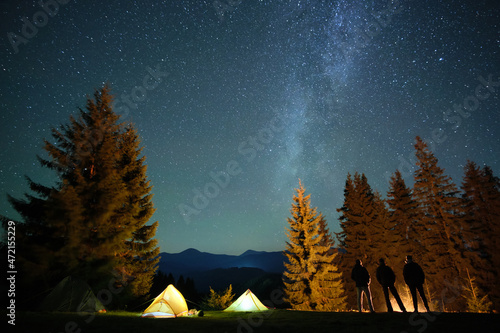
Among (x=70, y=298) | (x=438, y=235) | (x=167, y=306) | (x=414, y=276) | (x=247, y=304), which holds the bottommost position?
(x=247, y=304)

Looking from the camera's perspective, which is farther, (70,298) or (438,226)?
(438,226)

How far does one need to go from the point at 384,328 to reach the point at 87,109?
61.1 ft

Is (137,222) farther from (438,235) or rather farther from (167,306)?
(438,235)

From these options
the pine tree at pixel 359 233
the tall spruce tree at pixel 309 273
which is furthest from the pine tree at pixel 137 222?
the pine tree at pixel 359 233

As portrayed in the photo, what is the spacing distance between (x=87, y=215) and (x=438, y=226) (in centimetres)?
3058

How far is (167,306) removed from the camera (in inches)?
447

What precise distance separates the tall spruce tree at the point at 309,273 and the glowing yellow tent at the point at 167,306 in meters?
11.7

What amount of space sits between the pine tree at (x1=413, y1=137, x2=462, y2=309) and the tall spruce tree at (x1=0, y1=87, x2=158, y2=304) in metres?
26.8

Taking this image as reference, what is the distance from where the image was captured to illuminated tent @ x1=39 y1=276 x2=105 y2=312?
10.2m

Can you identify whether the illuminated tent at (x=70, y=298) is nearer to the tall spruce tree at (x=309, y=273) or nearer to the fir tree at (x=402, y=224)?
the tall spruce tree at (x=309, y=273)

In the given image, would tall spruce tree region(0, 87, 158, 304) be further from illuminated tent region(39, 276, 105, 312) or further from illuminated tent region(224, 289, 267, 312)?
illuminated tent region(224, 289, 267, 312)

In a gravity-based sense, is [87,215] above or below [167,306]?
above

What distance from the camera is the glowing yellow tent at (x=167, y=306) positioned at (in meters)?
11.1

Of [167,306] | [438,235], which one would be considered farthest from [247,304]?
[438,235]
